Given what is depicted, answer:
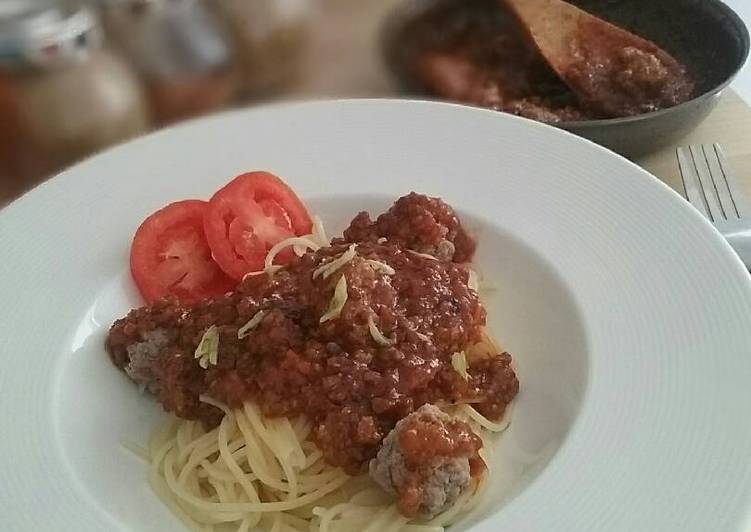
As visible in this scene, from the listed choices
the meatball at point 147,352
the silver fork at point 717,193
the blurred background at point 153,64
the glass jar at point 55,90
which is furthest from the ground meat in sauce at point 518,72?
the meatball at point 147,352

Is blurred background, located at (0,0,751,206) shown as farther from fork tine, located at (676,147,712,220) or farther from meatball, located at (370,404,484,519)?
meatball, located at (370,404,484,519)

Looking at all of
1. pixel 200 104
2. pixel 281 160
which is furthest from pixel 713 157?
pixel 200 104

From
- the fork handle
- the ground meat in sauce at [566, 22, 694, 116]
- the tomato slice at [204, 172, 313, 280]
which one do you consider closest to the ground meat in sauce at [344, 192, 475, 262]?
the tomato slice at [204, 172, 313, 280]

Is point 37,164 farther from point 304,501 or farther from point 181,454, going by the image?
point 304,501

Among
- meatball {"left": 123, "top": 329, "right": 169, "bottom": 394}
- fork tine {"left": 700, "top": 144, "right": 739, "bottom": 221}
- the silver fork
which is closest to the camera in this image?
meatball {"left": 123, "top": 329, "right": 169, "bottom": 394}

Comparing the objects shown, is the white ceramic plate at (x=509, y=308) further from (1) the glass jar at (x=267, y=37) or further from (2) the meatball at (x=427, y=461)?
(1) the glass jar at (x=267, y=37)

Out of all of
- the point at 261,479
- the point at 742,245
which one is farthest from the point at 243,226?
the point at 742,245

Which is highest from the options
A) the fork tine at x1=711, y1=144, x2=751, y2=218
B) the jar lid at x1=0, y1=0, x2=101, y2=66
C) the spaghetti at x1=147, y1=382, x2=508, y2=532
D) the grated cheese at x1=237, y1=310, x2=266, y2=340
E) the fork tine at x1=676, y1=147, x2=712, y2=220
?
the jar lid at x1=0, y1=0, x2=101, y2=66
